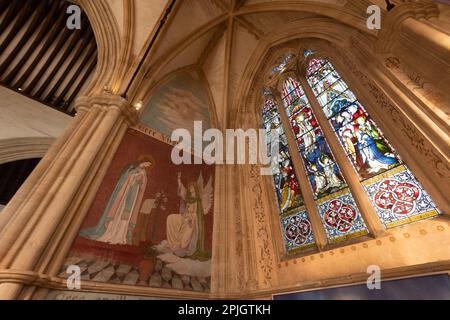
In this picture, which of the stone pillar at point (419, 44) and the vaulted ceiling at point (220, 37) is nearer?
the stone pillar at point (419, 44)

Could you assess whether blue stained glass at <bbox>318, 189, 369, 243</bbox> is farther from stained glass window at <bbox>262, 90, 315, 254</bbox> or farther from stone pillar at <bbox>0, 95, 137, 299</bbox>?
stone pillar at <bbox>0, 95, 137, 299</bbox>

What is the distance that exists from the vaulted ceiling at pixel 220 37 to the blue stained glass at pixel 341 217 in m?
3.73

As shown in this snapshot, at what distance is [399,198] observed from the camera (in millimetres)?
2781

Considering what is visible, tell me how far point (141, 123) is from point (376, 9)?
15.3ft

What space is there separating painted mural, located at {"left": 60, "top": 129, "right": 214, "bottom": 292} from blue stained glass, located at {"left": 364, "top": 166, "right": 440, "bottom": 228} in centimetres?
285

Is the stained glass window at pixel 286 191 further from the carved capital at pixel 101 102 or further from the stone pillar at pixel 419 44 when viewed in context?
the carved capital at pixel 101 102

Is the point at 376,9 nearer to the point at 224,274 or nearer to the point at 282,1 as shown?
the point at 282,1

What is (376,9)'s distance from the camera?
3332 millimetres

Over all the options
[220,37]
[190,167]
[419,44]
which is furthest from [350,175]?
[220,37]

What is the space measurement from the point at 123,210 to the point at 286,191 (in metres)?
2.99

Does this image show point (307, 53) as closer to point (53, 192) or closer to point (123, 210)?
point (123, 210)

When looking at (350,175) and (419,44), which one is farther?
(350,175)

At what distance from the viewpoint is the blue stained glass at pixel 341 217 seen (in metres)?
3.02

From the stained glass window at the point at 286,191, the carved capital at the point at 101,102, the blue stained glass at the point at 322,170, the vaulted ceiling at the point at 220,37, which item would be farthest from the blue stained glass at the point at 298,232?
the carved capital at the point at 101,102
